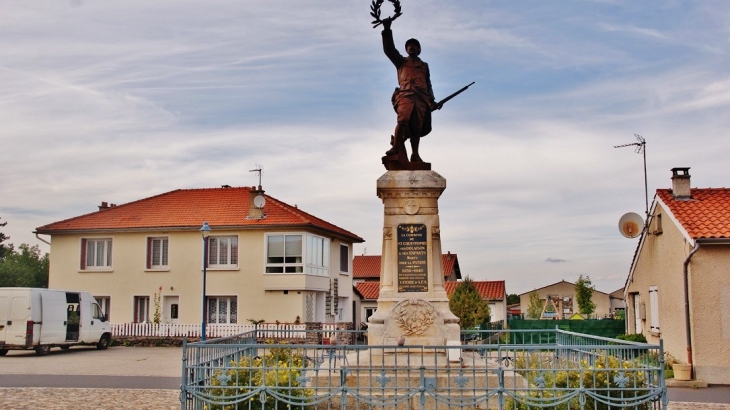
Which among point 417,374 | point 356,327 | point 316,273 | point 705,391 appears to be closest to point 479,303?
point 316,273

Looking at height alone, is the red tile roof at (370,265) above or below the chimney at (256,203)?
below

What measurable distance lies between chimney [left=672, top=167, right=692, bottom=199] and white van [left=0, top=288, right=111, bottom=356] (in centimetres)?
2144

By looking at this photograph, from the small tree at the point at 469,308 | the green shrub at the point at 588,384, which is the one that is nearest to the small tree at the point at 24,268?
the small tree at the point at 469,308

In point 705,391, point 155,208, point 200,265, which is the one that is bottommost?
point 705,391

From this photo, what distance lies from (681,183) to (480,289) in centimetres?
3488

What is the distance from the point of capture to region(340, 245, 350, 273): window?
4294cm

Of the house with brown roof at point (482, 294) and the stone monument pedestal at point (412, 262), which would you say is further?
the house with brown roof at point (482, 294)

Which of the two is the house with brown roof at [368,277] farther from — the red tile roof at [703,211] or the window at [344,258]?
the red tile roof at [703,211]

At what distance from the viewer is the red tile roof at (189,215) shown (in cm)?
3728

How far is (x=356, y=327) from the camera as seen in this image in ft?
149

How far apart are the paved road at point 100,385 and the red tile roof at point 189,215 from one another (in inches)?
426

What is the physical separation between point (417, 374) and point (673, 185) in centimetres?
1407

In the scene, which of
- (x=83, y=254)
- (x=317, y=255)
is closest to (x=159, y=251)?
(x=83, y=254)

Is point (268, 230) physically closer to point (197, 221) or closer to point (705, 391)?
point (197, 221)
